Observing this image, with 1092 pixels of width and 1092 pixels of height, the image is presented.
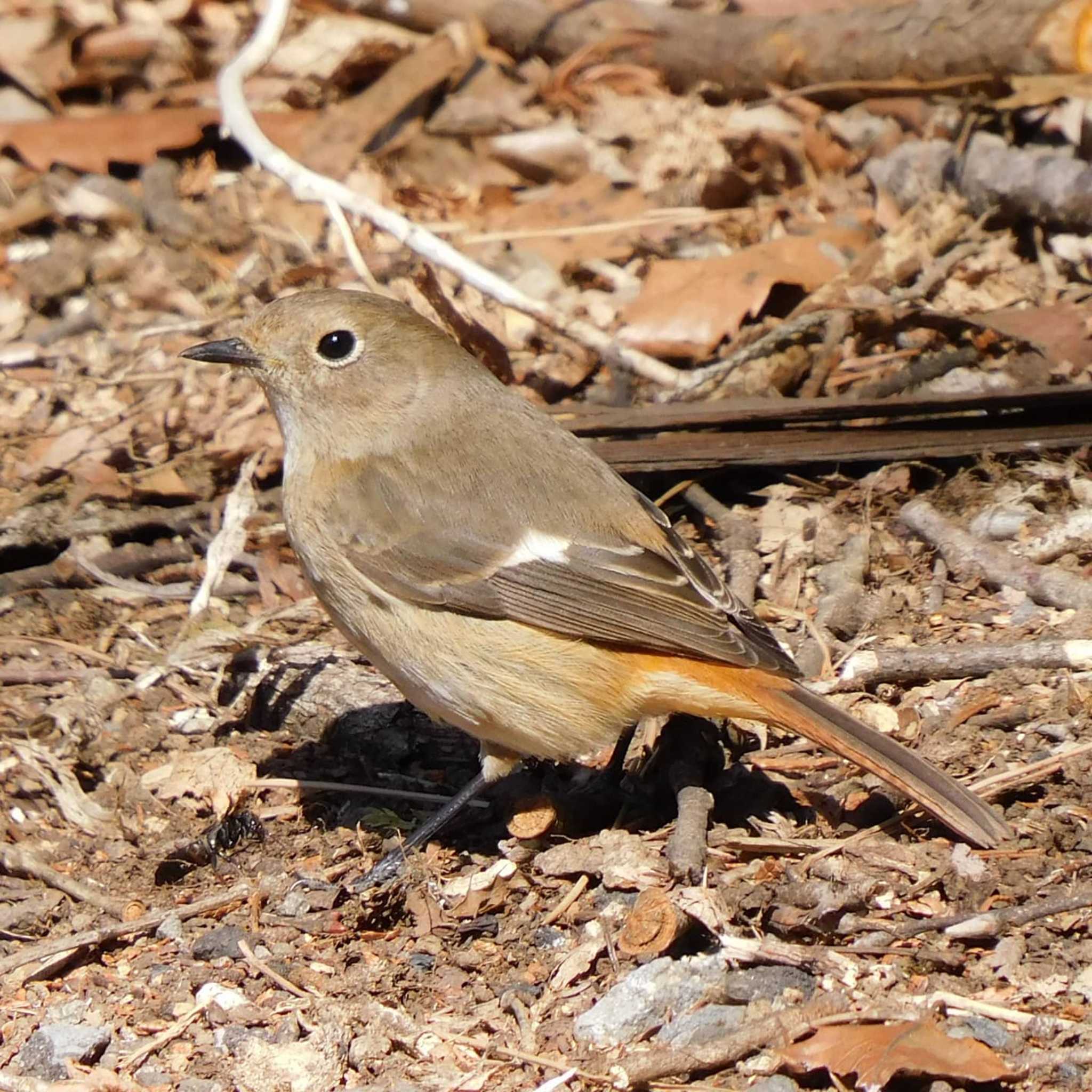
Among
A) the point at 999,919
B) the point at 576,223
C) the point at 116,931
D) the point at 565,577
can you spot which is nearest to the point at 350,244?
the point at 576,223

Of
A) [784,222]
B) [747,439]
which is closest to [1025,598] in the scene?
[747,439]

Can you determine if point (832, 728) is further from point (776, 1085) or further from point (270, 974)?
point (270, 974)

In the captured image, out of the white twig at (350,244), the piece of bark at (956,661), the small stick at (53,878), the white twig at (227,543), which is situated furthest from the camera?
the white twig at (350,244)

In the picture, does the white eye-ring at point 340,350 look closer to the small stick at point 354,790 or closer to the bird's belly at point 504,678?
the bird's belly at point 504,678

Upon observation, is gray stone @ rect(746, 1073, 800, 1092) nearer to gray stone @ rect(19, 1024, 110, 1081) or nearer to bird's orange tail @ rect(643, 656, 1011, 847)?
bird's orange tail @ rect(643, 656, 1011, 847)

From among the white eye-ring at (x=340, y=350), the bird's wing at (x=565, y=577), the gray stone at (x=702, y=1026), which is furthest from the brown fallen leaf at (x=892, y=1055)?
the white eye-ring at (x=340, y=350)
